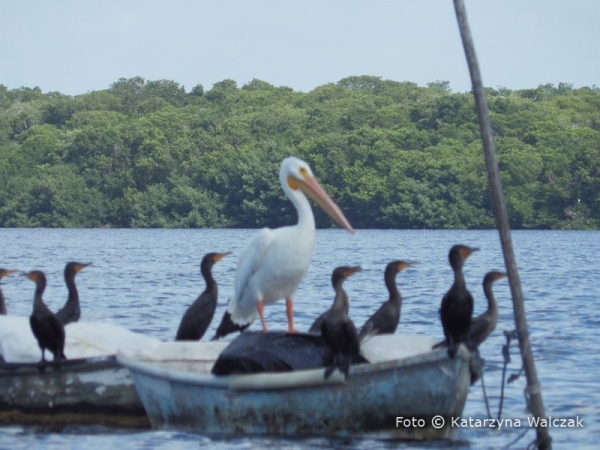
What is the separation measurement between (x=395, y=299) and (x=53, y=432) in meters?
3.21

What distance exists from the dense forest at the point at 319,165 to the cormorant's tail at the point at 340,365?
5947 centimetres

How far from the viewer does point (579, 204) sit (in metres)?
68.2

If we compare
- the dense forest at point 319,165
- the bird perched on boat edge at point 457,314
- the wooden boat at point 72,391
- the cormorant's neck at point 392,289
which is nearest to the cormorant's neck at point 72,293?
the wooden boat at point 72,391

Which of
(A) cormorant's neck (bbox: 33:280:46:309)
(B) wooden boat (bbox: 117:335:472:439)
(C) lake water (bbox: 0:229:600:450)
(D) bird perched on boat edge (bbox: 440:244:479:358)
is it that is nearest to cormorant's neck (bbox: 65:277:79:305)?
(A) cormorant's neck (bbox: 33:280:46:309)

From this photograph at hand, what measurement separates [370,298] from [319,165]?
48959 mm

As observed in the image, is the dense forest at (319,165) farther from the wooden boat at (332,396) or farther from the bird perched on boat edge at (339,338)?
the bird perched on boat edge at (339,338)

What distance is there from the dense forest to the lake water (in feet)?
40.5

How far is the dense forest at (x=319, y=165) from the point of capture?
68500 millimetres

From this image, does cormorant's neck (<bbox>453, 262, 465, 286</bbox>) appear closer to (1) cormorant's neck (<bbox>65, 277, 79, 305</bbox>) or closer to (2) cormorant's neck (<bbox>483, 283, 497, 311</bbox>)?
(2) cormorant's neck (<bbox>483, 283, 497, 311</bbox>)

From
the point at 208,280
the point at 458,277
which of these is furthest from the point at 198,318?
the point at 458,277

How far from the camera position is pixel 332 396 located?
9031 mm

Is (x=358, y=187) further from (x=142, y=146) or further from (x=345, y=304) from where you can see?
(x=345, y=304)

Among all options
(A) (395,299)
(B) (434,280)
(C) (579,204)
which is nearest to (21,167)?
(C) (579,204)

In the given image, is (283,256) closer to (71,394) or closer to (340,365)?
(340,365)
